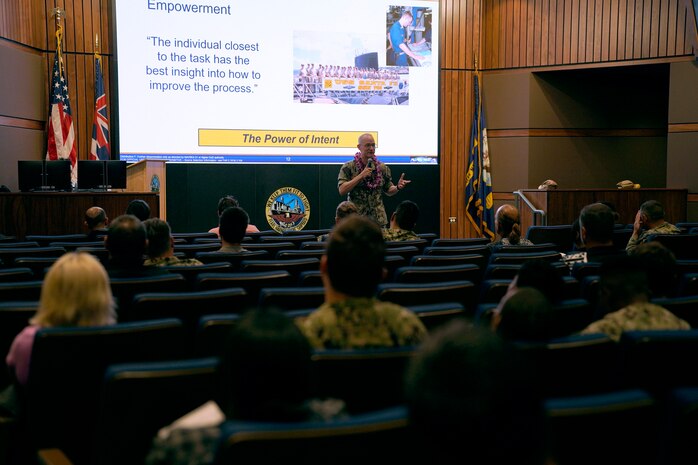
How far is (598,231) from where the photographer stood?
4324 millimetres

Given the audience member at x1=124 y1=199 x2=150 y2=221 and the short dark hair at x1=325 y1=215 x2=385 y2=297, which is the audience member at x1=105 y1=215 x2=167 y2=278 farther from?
the audience member at x1=124 y1=199 x2=150 y2=221

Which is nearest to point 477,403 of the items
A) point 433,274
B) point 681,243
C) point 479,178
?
point 433,274

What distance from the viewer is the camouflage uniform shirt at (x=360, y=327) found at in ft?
7.13

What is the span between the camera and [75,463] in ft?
7.07

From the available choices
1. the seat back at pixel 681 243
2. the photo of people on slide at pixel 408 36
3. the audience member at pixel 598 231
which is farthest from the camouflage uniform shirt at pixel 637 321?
the photo of people on slide at pixel 408 36

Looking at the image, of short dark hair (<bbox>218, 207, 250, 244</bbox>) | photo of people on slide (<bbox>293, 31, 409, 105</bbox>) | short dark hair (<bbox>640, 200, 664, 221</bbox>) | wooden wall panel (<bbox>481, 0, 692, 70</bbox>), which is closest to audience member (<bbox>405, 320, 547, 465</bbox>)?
short dark hair (<bbox>218, 207, 250, 244</bbox>)

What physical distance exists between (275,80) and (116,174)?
3.04 m

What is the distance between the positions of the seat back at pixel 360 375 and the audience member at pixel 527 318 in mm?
428

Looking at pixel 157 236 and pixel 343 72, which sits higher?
pixel 343 72

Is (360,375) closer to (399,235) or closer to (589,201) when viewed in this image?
(399,235)

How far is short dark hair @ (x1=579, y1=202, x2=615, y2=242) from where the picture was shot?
4262mm

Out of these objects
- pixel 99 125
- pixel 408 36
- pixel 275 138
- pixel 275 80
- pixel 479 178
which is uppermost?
pixel 408 36

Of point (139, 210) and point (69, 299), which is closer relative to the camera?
point (69, 299)

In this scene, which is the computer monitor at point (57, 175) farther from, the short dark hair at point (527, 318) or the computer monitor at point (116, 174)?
the short dark hair at point (527, 318)
